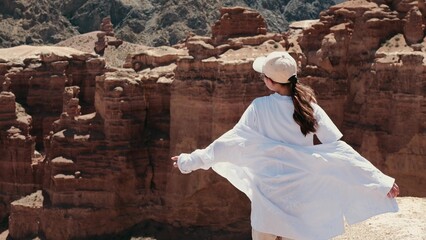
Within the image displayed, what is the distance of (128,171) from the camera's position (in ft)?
102

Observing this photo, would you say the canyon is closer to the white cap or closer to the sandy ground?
the sandy ground

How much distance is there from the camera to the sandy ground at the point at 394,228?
50.3 ft

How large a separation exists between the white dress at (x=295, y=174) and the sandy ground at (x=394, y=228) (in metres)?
6.61

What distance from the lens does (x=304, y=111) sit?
8680 mm

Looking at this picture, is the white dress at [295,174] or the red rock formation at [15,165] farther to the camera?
the red rock formation at [15,165]

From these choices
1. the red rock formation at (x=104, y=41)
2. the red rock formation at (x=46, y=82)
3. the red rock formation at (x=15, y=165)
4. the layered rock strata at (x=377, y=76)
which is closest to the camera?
the layered rock strata at (x=377, y=76)

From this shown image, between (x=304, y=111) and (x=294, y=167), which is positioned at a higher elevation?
(x=304, y=111)

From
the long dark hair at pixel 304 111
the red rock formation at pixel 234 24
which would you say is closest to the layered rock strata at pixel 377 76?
the red rock formation at pixel 234 24

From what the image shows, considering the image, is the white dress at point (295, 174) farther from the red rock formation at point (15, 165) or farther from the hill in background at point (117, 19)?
the hill in background at point (117, 19)

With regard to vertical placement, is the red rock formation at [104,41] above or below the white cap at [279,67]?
below

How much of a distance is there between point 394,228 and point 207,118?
47.3ft

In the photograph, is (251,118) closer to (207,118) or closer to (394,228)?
(394,228)

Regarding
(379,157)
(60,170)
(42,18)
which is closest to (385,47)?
(379,157)

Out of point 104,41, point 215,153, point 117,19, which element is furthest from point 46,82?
point 117,19
